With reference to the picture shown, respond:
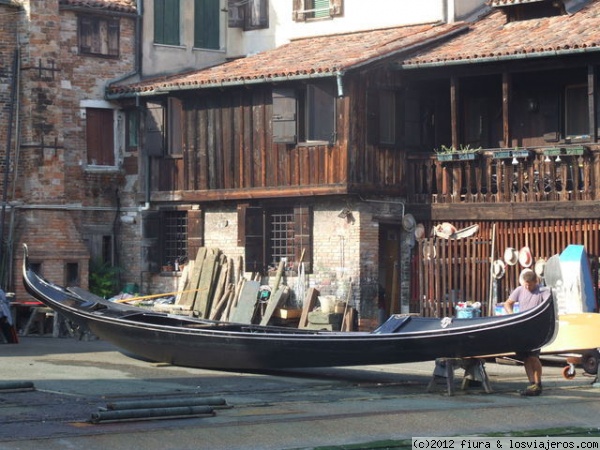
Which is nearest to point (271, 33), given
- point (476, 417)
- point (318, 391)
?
point (318, 391)

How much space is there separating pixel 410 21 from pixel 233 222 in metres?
5.95

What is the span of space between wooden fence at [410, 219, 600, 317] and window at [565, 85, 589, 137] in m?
2.26

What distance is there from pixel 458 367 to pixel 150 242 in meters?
13.5

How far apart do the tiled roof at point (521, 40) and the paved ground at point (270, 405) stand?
6.21 m

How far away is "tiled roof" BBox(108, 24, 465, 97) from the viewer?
26203mm

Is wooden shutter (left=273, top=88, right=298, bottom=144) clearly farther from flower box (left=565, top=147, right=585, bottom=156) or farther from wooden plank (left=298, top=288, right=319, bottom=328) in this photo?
flower box (left=565, top=147, right=585, bottom=156)

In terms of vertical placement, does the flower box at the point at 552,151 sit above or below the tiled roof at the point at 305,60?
below

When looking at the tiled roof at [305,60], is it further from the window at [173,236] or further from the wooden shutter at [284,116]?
the window at [173,236]

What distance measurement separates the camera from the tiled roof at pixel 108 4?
94.6 ft

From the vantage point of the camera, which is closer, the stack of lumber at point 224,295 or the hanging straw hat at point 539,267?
the hanging straw hat at point 539,267

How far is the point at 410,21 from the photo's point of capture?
96.4ft

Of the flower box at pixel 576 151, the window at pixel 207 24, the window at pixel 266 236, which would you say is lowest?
the window at pixel 266 236

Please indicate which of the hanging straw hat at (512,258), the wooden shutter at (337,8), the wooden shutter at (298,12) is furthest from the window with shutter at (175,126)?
the hanging straw hat at (512,258)

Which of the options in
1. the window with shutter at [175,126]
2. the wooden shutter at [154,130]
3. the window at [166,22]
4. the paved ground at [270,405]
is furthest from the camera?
the window at [166,22]
